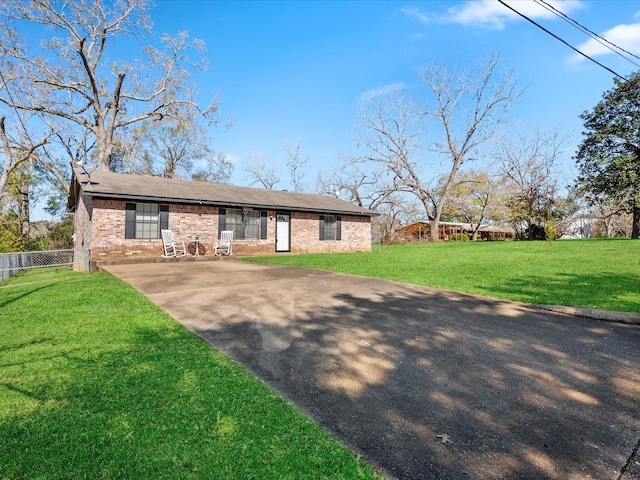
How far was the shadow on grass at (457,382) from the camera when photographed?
189cm

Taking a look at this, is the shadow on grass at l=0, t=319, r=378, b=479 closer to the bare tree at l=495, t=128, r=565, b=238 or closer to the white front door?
the white front door

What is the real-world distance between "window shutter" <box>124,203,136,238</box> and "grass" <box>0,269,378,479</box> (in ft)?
30.9

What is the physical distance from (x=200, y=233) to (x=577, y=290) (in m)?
12.9

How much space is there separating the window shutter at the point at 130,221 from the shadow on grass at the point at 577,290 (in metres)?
11.9

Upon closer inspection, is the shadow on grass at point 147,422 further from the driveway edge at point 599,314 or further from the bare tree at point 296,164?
the bare tree at point 296,164

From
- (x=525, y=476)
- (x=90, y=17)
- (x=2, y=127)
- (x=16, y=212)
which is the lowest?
(x=525, y=476)

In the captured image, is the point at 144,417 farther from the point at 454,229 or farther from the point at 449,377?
the point at 454,229

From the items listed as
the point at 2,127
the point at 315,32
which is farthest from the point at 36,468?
the point at 2,127

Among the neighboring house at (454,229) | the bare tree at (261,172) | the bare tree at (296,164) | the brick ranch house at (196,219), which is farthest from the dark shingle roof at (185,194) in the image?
the neighboring house at (454,229)

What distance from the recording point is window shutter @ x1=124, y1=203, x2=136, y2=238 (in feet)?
40.5

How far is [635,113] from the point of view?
19.6m

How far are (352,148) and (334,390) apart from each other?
99.7ft

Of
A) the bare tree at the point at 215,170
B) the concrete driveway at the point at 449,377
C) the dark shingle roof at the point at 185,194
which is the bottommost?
the concrete driveway at the point at 449,377

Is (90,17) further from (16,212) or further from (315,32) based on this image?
(315,32)
